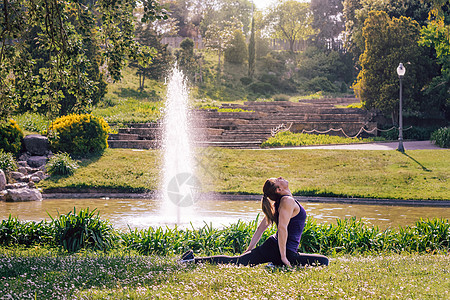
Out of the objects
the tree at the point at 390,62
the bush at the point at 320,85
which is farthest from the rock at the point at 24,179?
the bush at the point at 320,85

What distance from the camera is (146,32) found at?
142ft

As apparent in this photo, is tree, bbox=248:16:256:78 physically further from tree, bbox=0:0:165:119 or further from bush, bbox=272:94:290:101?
tree, bbox=0:0:165:119

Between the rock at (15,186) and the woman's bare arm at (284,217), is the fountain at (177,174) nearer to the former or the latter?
the rock at (15,186)

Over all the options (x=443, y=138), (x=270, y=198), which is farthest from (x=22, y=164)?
(x=443, y=138)

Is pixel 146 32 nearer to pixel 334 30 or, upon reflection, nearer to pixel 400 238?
pixel 334 30

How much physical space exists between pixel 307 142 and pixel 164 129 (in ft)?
26.1

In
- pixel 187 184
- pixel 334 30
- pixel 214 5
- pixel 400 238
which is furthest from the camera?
pixel 214 5

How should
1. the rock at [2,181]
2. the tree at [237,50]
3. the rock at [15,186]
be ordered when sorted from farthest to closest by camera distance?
the tree at [237,50] < the rock at [15,186] < the rock at [2,181]

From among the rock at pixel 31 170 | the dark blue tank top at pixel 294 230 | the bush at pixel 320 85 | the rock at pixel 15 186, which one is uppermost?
the bush at pixel 320 85

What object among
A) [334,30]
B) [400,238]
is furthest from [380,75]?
[334,30]

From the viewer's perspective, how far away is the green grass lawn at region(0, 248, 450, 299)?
4.54 m

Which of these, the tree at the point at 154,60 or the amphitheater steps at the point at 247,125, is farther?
the tree at the point at 154,60

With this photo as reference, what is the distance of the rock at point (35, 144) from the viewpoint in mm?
19172

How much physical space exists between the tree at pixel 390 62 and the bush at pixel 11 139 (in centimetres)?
2118
